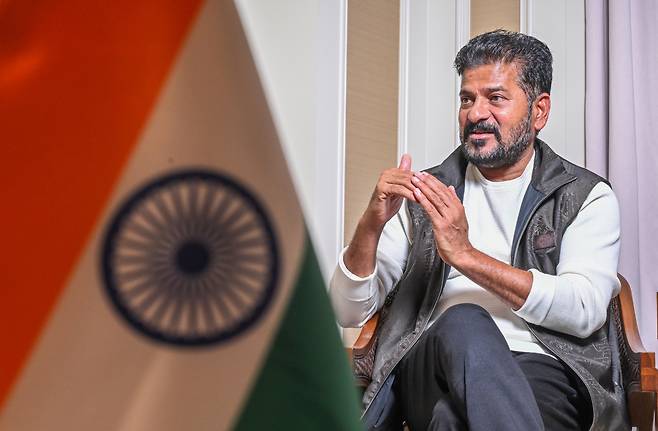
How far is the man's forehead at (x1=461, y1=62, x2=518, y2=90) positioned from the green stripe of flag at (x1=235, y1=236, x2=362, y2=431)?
1.66 metres

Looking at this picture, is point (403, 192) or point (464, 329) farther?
point (403, 192)

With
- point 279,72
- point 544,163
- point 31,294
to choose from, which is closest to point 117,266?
point 31,294

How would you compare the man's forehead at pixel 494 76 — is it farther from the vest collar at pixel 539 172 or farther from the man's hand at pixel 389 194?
the man's hand at pixel 389 194

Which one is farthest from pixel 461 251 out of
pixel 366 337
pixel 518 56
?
pixel 518 56

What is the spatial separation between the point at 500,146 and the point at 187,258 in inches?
65.9

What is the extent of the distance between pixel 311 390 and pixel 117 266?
0.10 metres

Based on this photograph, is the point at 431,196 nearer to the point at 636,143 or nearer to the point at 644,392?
the point at 644,392

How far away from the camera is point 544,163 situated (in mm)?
1975

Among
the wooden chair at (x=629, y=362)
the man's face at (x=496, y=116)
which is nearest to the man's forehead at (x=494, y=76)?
the man's face at (x=496, y=116)

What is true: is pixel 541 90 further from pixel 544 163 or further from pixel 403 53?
pixel 403 53

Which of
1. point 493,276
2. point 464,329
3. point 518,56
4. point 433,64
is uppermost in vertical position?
point 433,64

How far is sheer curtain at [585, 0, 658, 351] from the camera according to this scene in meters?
2.41

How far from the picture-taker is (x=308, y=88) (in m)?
2.38

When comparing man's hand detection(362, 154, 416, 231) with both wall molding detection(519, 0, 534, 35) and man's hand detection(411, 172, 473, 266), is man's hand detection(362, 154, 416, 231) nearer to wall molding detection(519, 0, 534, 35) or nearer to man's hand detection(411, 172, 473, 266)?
man's hand detection(411, 172, 473, 266)
